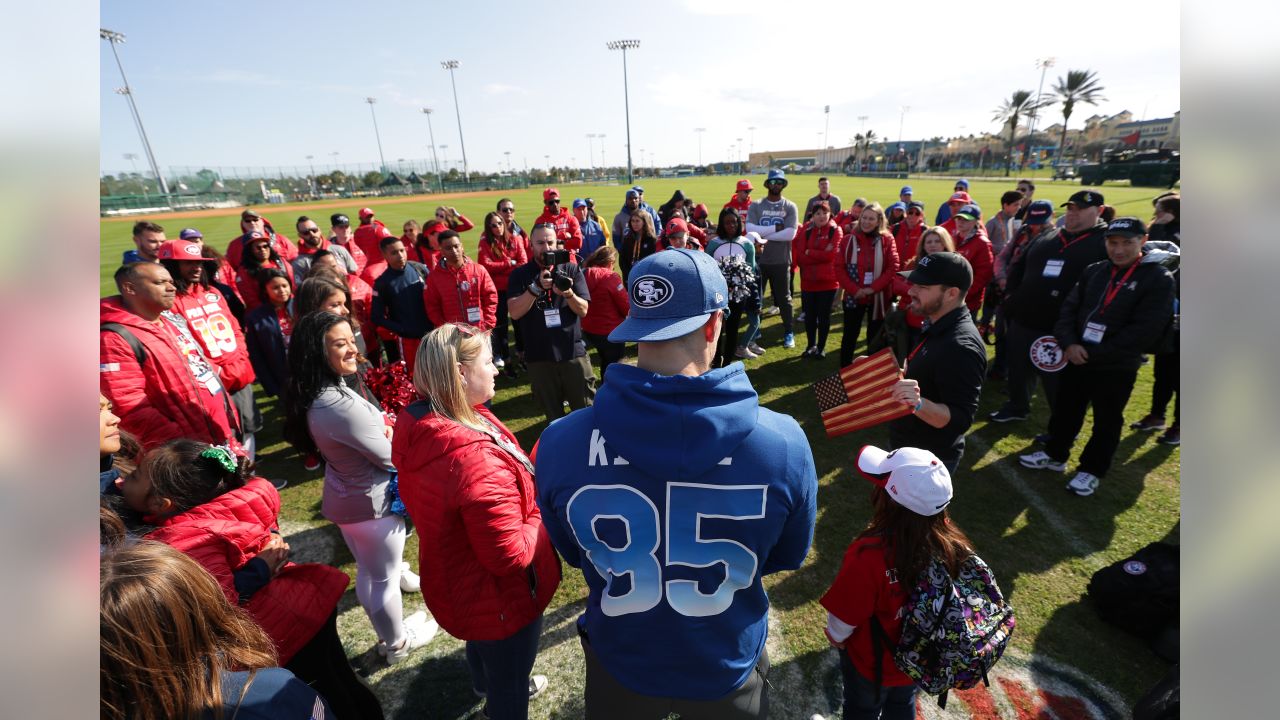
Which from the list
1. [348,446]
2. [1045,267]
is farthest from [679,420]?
[1045,267]

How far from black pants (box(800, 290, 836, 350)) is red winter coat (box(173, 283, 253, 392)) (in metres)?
6.40

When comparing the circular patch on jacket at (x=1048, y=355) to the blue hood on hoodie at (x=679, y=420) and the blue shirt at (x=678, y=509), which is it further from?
the blue hood on hoodie at (x=679, y=420)

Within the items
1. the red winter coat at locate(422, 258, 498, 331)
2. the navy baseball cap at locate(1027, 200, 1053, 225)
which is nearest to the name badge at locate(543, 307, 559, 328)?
the red winter coat at locate(422, 258, 498, 331)

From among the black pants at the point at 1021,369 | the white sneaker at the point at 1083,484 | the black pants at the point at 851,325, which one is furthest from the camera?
the black pants at the point at 851,325

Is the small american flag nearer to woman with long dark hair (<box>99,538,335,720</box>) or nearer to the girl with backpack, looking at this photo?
the girl with backpack

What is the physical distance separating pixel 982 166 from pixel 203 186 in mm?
90341

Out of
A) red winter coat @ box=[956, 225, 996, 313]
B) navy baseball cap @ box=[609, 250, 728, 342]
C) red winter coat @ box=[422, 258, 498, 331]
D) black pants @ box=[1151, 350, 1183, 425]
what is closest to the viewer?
navy baseball cap @ box=[609, 250, 728, 342]

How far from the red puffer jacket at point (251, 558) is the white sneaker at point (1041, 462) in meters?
5.56

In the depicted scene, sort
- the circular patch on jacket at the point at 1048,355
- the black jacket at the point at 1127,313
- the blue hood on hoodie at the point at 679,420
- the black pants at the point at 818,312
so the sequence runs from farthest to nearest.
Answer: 1. the black pants at the point at 818,312
2. the circular patch on jacket at the point at 1048,355
3. the black jacket at the point at 1127,313
4. the blue hood on hoodie at the point at 679,420

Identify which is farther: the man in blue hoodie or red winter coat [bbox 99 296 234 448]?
red winter coat [bbox 99 296 234 448]

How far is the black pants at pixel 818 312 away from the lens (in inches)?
299

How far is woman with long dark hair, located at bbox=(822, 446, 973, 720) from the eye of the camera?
2246 mm

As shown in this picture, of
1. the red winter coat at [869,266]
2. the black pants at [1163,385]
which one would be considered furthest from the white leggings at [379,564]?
the black pants at [1163,385]
